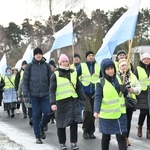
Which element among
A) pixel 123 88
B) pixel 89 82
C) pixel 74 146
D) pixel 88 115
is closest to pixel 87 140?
pixel 88 115

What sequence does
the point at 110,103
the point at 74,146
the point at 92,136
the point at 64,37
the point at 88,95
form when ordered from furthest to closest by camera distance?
the point at 64,37 → the point at 92,136 → the point at 88,95 → the point at 74,146 → the point at 110,103

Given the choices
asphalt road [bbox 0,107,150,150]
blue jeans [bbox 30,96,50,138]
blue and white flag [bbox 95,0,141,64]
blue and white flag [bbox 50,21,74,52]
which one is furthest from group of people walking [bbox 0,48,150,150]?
blue and white flag [bbox 50,21,74,52]

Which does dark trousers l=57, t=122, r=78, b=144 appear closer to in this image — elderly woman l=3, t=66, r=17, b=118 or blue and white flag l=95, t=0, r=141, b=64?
blue and white flag l=95, t=0, r=141, b=64

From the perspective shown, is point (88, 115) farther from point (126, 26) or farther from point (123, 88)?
point (123, 88)

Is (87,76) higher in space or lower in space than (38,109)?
higher

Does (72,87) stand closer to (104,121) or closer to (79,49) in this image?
(104,121)

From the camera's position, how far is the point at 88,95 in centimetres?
808

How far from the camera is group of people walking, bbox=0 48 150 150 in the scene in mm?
5887

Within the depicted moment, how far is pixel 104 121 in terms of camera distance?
594 centimetres

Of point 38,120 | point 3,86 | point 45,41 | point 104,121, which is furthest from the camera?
point 45,41

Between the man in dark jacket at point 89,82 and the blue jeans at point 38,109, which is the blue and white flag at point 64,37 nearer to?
the man in dark jacket at point 89,82

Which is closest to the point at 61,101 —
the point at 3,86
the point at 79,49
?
the point at 3,86

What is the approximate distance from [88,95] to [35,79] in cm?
A: 112

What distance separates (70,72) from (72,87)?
0.27m
